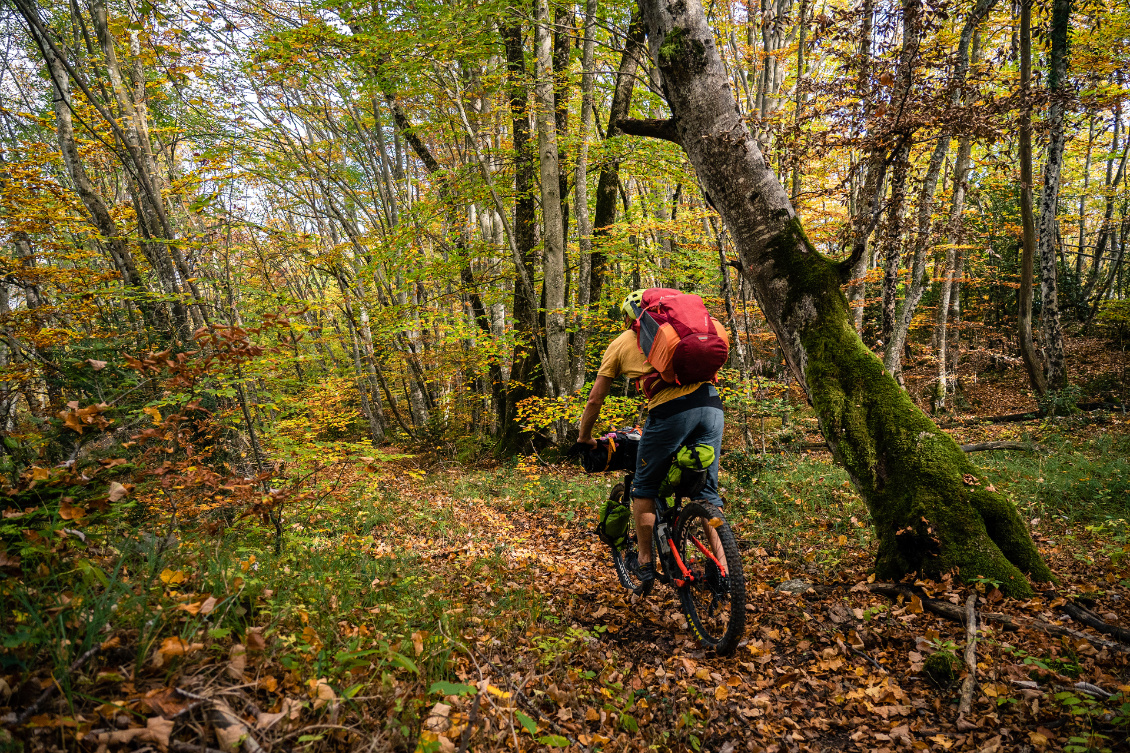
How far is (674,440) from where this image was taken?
11.5ft

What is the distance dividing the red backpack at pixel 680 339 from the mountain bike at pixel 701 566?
811mm

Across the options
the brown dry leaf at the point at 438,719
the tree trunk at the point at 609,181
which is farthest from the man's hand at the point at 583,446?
the tree trunk at the point at 609,181

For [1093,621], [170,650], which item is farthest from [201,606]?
[1093,621]

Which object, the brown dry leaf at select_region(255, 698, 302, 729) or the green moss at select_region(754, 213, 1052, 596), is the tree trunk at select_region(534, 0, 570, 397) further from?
the brown dry leaf at select_region(255, 698, 302, 729)

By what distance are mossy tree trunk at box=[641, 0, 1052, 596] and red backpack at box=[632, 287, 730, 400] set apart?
120 centimetres

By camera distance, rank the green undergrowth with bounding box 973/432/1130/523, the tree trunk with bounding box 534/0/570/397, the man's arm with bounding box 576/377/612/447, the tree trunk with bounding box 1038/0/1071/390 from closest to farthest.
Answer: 1. the man's arm with bounding box 576/377/612/447
2. the green undergrowth with bounding box 973/432/1130/523
3. the tree trunk with bounding box 534/0/570/397
4. the tree trunk with bounding box 1038/0/1071/390

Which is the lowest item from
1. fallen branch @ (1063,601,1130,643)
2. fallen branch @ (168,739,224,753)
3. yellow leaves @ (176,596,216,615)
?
fallen branch @ (1063,601,1130,643)

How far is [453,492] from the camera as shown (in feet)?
28.3

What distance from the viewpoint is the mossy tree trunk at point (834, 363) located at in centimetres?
346

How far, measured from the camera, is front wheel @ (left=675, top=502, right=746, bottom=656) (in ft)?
10.3

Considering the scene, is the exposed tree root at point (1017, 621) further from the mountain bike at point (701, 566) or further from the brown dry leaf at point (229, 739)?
the brown dry leaf at point (229, 739)

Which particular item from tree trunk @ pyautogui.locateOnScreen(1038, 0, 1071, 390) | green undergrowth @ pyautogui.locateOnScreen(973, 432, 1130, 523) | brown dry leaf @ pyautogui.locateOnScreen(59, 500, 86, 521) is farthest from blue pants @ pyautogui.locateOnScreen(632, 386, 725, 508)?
tree trunk @ pyautogui.locateOnScreen(1038, 0, 1071, 390)

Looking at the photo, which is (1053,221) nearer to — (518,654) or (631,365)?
(631,365)

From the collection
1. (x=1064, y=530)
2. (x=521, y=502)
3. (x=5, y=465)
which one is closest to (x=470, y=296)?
(x=521, y=502)
